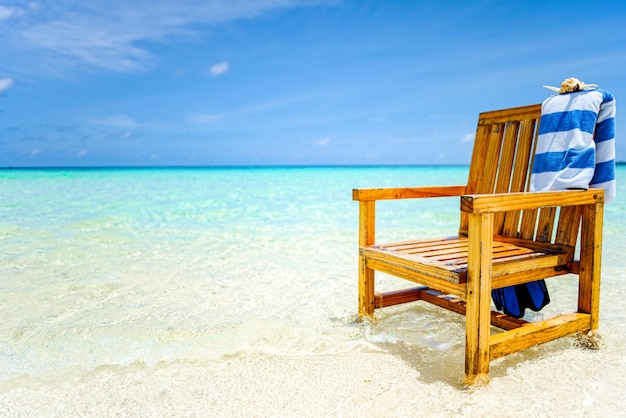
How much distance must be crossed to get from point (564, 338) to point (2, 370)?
3.05 m

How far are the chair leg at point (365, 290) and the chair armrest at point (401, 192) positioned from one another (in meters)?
0.39

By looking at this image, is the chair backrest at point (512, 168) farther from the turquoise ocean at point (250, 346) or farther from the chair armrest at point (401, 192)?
the turquoise ocean at point (250, 346)

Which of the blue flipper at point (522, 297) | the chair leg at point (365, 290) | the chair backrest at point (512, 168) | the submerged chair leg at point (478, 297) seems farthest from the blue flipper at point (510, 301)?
the submerged chair leg at point (478, 297)

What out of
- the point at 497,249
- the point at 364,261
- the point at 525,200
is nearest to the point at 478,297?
the point at 525,200

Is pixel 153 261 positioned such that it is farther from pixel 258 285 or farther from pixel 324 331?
pixel 324 331

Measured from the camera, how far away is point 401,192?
2863mm

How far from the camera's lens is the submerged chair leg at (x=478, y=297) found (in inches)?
77.4

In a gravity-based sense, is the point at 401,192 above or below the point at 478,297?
above

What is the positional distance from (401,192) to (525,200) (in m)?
0.89

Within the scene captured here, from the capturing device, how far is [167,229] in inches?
281

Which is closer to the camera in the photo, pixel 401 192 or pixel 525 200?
pixel 525 200

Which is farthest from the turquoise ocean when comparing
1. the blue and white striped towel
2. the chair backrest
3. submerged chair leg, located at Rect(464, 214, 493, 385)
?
the blue and white striped towel

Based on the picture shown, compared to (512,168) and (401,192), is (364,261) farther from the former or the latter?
(512,168)

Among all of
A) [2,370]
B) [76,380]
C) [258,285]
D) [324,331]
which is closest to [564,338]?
[324,331]
